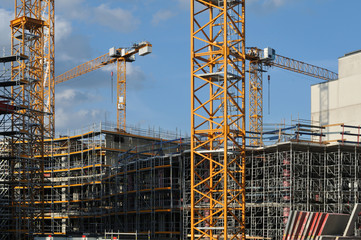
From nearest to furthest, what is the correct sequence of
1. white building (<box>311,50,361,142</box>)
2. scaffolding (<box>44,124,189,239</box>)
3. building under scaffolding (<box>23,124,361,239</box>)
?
building under scaffolding (<box>23,124,361,239</box>) < scaffolding (<box>44,124,189,239</box>) < white building (<box>311,50,361,142</box>)

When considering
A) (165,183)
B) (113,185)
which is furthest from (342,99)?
(113,185)

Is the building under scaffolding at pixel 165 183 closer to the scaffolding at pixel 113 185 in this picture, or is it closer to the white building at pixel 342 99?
the scaffolding at pixel 113 185

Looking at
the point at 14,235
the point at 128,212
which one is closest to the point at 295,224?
the point at 128,212

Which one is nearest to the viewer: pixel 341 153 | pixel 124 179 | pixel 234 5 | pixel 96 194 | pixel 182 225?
pixel 234 5

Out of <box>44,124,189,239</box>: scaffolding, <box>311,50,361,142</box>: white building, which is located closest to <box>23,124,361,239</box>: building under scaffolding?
<box>44,124,189,239</box>: scaffolding

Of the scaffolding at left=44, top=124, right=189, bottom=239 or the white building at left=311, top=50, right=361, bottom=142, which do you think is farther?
the white building at left=311, top=50, right=361, bottom=142

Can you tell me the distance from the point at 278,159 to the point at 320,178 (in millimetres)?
3908

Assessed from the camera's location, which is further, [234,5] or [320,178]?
[320,178]

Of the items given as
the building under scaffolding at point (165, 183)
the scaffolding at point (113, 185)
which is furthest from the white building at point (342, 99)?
the scaffolding at point (113, 185)

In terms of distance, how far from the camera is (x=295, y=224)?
159 feet

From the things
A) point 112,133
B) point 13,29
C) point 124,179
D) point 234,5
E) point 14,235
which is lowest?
point 14,235

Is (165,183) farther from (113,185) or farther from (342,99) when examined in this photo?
(342,99)

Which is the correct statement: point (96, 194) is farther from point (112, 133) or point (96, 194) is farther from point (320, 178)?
point (320, 178)

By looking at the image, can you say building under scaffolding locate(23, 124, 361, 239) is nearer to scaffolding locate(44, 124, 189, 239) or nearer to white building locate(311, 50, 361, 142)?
scaffolding locate(44, 124, 189, 239)
